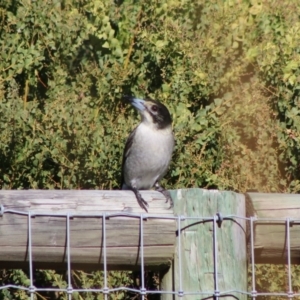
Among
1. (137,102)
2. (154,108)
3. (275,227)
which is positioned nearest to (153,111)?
(154,108)

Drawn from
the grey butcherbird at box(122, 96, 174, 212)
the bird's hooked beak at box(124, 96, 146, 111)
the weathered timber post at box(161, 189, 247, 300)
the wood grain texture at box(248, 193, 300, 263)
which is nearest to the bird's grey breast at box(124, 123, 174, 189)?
the grey butcherbird at box(122, 96, 174, 212)

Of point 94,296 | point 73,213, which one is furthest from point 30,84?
point 73,213

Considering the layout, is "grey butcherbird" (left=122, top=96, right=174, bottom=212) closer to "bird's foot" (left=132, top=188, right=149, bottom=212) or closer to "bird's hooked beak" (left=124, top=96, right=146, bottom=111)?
"bird's hooked beak" (left=124, top=96, right=146, bottom=111)

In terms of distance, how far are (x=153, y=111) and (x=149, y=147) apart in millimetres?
267

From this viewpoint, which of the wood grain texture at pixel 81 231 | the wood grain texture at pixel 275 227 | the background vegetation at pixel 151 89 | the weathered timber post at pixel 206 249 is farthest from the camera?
the background vegetation at pixel 151 89

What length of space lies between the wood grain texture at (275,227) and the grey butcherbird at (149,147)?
2352 millimetres

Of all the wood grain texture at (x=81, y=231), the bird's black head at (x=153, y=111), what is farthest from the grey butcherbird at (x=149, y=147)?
the wood grain texture at (x=81, y=231)

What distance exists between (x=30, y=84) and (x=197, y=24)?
61.8 inches

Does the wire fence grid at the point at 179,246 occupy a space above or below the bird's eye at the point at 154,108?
below

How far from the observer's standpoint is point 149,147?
650cm

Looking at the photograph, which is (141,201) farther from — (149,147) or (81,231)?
(149,147)

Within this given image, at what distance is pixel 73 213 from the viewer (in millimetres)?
3760

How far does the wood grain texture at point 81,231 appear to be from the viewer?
373cm

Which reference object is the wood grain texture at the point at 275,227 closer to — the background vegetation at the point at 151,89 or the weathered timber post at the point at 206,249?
the weathered timber post at the point at 206,249
